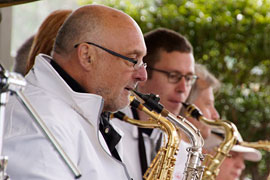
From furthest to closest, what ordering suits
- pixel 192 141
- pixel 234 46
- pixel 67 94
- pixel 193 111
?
pixel 234 46 < pixel 193 111 < pixel 192 141 < pixel 67 94

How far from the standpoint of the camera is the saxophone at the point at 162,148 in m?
2.37

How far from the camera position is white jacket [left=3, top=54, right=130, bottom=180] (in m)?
1.55

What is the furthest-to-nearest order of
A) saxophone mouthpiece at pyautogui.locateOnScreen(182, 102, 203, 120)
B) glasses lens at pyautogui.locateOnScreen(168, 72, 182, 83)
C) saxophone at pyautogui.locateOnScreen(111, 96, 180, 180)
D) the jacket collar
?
1. saxophone mouthpiece at pyautogui.locateOnScreen(182, 102, 203, 120)
2. glasses lens at pyautogui.locateOnScreen(168, 72, 182, 83)
3. saxophone at pyautogui.locateOnScreen(111, 96, 180, 180)
4. the jacket collar

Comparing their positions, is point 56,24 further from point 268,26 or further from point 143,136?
point 268,26

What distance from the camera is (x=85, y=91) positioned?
194 centimetres

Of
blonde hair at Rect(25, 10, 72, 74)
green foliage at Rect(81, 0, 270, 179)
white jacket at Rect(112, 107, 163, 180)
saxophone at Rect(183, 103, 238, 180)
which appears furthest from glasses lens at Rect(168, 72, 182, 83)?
green foliage at Rect(81, 0, 270, 179)

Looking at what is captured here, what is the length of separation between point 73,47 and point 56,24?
688 mm

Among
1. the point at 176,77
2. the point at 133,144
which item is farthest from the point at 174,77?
the point at 133,144

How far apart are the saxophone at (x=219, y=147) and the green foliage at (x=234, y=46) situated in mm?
1638

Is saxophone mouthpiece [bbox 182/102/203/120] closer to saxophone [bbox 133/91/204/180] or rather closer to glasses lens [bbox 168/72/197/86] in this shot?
glasses lens [bbox 168/72/197/86]

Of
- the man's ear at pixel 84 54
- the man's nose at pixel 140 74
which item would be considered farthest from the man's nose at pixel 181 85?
the man's ear at pixel 84 54

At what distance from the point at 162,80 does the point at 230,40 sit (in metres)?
2.07

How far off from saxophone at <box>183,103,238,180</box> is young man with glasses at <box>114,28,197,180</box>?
0.47 ft

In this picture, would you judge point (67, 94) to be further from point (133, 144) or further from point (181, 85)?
point (181, 85)
